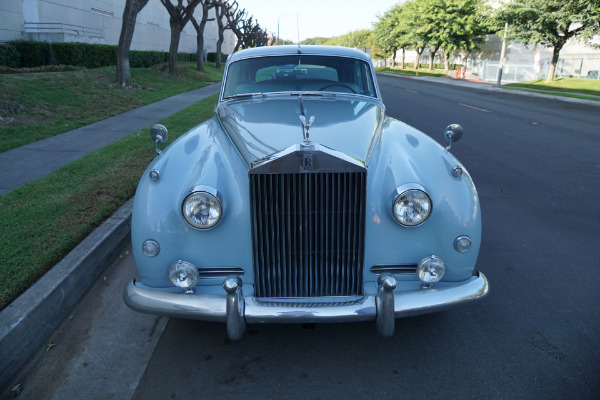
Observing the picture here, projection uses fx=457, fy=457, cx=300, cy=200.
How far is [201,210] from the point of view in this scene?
252 centimetres

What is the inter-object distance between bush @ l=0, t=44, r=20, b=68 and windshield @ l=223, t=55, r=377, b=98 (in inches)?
595

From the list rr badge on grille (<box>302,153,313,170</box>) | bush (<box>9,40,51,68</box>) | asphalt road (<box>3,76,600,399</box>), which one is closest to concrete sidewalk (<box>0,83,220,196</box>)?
asphalt road (<box>3,76,600,399</box>)

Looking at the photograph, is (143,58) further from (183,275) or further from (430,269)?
(430,269)

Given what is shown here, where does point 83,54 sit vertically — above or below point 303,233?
above

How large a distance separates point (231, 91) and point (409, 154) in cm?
209

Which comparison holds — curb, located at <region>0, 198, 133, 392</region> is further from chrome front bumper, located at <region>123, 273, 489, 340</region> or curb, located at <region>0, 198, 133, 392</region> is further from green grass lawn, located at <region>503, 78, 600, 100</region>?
green grass lawn, located at <region>503, 78, 600, 100</region>

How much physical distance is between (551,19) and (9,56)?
2445cm

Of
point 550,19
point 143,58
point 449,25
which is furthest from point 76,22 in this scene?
point 449,25

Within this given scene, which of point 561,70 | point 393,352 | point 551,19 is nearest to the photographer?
point 393,352

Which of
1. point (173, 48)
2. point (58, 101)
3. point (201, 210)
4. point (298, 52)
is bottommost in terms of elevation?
point (58, 101)

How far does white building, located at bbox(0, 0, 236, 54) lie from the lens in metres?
20.1

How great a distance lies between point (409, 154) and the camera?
2912 mm

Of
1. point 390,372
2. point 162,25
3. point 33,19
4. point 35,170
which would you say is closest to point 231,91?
point 390,372

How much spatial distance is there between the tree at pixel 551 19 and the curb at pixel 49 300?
79.6 ft
